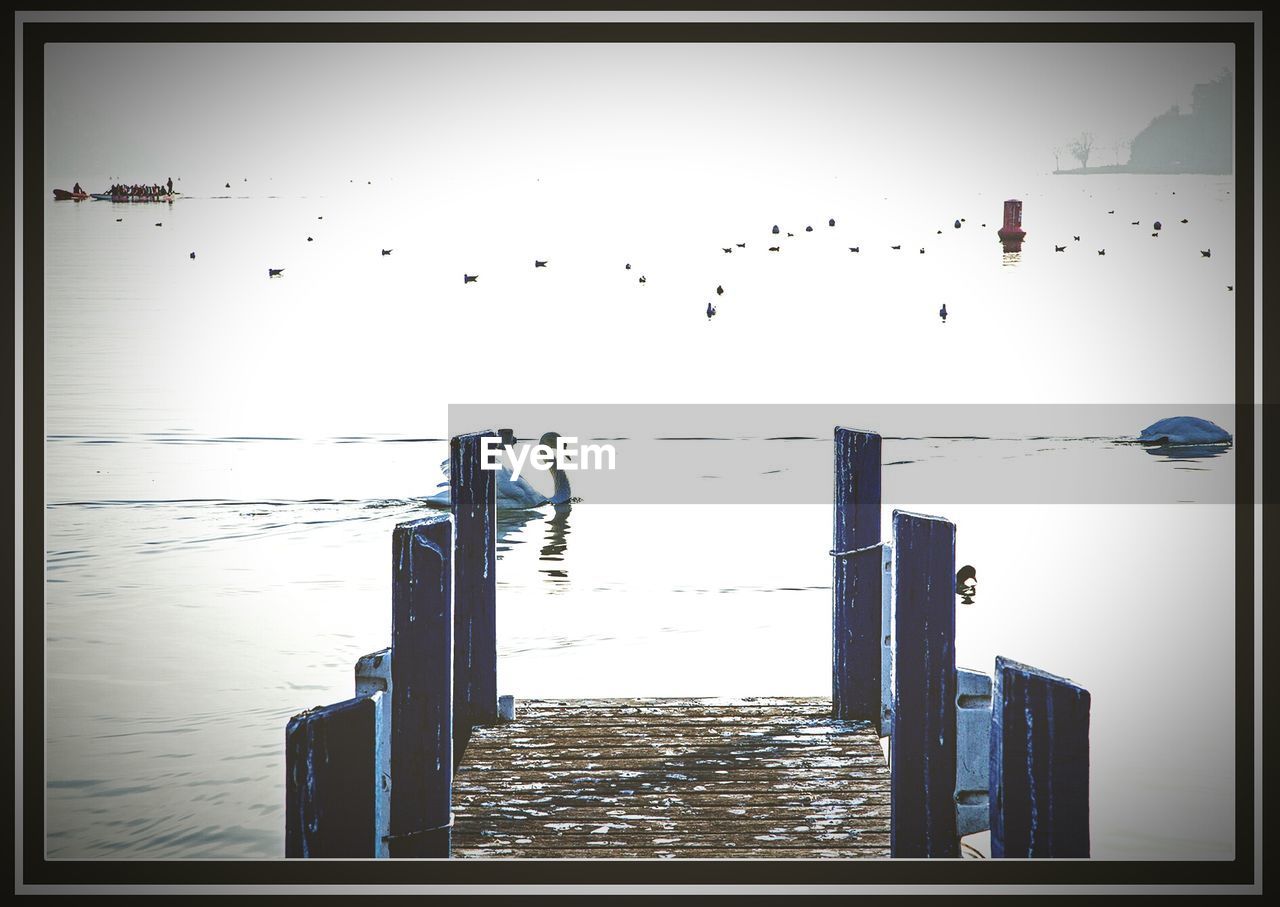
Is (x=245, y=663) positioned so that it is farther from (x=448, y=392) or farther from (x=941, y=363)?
(x=941, y=363)

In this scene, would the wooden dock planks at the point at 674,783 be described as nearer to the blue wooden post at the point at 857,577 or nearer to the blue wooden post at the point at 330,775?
the blue wooden post at the point at 857,577

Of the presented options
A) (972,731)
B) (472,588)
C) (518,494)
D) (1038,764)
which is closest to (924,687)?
(972,731)

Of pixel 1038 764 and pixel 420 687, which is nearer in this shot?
pixel 1038 764

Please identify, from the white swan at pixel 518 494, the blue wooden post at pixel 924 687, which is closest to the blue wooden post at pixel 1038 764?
the blue wooden post at pixel 924 687

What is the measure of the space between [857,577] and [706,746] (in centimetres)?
98

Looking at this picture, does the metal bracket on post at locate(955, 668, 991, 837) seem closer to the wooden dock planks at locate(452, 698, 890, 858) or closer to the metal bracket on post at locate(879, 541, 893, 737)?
the wooden dock planks at locate(452, 698, 890, 858)

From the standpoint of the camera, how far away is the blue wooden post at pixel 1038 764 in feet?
9.77

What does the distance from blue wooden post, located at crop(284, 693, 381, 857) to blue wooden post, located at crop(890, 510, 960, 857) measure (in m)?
1.64

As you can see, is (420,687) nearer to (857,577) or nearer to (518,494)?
(857,577)

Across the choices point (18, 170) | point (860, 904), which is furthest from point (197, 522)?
point (860, 904)

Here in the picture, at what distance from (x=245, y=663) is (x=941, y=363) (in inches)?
605

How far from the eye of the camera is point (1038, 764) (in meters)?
3.04

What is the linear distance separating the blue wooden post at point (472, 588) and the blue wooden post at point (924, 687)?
1.93 m

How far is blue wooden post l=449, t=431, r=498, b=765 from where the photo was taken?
4.92 meters
